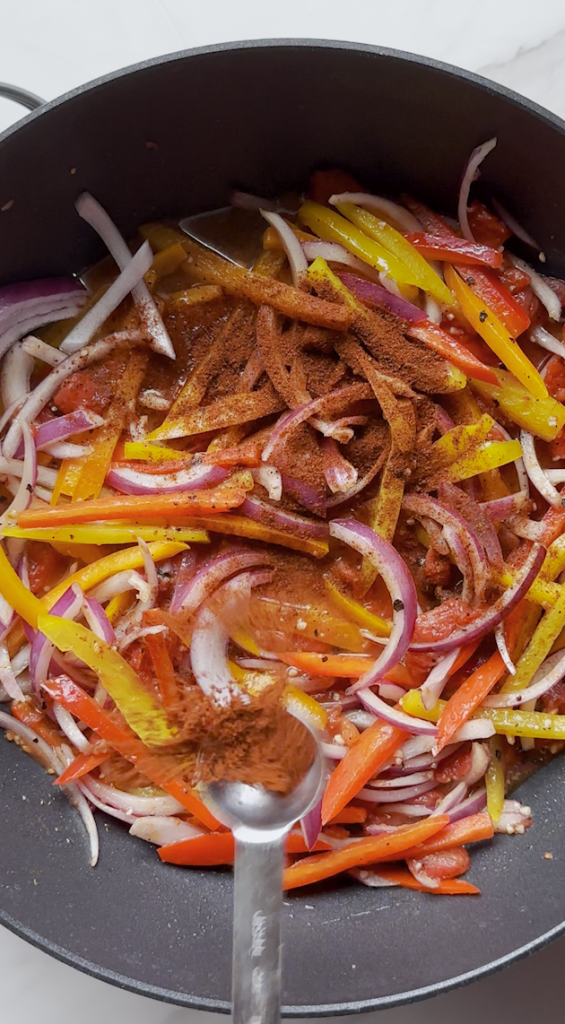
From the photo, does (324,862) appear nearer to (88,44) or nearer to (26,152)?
(26,152)

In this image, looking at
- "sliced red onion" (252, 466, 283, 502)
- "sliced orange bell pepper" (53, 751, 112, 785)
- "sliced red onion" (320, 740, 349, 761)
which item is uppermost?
"sliced red onion" (252, 466, 283, 502)

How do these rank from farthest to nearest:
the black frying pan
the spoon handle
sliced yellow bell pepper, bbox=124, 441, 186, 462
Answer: sliced yellow bell pepper, bbox=124, 441, 186, 462 → the black frying pan → the spoon handle

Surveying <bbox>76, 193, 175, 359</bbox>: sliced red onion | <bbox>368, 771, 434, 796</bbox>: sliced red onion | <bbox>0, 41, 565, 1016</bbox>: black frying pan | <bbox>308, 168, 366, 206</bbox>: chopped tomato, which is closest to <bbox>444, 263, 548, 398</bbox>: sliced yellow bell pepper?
<bbox>0, 41, 565, 1016</bbox>: black frying pan

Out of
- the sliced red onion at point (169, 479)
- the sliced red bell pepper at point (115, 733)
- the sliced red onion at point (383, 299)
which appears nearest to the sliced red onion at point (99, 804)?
the sliced red bell pepper at point (115, 733)

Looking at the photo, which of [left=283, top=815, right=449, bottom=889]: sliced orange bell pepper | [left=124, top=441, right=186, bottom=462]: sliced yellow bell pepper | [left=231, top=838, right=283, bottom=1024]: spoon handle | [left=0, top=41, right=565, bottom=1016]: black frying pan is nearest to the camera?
[left=231, top=838, right=283, bottom=1024]: spoon handle

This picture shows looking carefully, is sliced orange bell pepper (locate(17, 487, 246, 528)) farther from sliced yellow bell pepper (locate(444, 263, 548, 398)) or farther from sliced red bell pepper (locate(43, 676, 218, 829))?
sliced yellow bell pepper (locate(444, 263, 548, 398))

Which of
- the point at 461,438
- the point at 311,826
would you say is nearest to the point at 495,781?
the point at 311,826

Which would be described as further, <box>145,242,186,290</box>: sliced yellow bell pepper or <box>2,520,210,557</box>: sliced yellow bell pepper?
<box>145,242,186,290</box>: sliced yellow bell pepper
